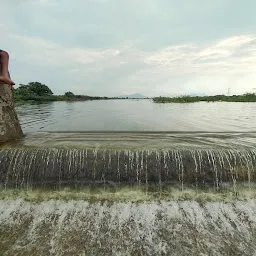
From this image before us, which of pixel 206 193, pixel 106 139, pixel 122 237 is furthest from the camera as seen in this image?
pixel 106 139

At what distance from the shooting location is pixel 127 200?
5.81 metres

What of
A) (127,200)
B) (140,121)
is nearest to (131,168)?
(127,200)

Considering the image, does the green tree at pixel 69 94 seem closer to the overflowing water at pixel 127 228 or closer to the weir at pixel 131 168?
the weir at pixel 131 168

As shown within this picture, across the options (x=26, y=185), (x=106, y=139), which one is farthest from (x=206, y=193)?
(x=26, y=185)

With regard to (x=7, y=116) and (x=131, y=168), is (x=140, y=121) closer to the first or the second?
(x=7, y=116)

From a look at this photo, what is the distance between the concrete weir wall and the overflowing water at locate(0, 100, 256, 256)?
2.20 feet

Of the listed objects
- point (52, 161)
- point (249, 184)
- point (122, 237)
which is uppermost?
point (52, 161)

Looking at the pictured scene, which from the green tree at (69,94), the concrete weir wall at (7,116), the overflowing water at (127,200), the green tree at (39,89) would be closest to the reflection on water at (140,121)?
the concrete weir wall at (7,116)

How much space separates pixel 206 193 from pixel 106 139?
12.4 feet

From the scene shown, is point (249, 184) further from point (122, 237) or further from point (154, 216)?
point (122, 237)

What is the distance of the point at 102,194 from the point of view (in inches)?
237

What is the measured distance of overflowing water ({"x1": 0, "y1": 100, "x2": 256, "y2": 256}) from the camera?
4.49 metres

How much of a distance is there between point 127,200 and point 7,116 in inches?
198

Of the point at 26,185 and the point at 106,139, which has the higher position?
the point at 106,139
